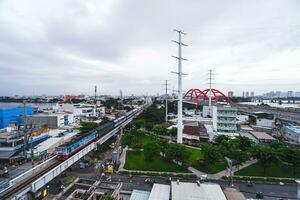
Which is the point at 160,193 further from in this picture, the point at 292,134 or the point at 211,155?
the point at 292,134

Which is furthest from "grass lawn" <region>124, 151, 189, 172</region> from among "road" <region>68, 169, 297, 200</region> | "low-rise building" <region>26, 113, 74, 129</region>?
"low-rise building" <region>26, 113, 74, 129</region>

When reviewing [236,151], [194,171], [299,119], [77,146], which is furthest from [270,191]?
[299,119]

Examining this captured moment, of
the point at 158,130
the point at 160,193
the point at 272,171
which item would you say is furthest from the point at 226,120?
the point at 160,193

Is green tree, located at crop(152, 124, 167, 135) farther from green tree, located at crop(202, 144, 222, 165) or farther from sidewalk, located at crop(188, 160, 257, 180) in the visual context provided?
green tree, located at crop(202, 144, 222, 165)

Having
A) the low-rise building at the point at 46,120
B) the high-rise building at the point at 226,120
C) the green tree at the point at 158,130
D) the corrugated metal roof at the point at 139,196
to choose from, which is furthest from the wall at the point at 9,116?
the high-rise building at the point at 226,120

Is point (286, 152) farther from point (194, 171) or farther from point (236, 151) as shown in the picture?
point (194, 171)

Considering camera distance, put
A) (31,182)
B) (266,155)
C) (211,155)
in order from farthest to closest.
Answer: (211,155) < (266,155) < (31,182)

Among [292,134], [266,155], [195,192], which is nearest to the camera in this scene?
[195,192]
